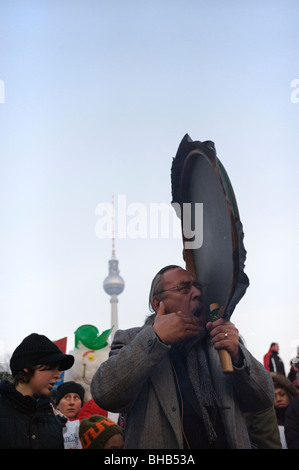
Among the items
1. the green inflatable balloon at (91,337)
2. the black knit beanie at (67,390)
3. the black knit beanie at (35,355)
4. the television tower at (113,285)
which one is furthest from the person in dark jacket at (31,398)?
the television tower at (113,285)

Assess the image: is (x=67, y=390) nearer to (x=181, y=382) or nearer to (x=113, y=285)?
(x=181, y=382)

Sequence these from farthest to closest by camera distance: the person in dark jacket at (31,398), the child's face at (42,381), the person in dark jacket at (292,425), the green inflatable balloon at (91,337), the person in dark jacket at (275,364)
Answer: the person in dark jacket at (275,364) → the green inflatable balloon at (91,337) → the person in dark jacket at (292,425) → the child's face at (42,381) → the person in dark jacket at (31,398)

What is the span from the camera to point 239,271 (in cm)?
257

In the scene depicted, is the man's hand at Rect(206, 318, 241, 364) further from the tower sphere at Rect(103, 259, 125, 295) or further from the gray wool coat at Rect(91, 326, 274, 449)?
the tower sphere at Rect(103, 259, 125, 295)

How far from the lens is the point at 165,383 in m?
2.74

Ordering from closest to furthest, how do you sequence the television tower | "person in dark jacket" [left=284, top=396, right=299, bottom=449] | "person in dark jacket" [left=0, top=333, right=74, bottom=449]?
1. "person in dark jacket" [left=0, top=333, right=74, bottom=449]
2. "person in dark jacket" [left=284, top=396, right=299, bottom=449]
3. the television tower

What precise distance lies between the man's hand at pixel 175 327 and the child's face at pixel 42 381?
0.71m

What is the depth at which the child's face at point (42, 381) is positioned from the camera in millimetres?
2959

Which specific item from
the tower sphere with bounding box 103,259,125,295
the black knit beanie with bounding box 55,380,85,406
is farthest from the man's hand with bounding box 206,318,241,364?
the tower sphere with bounding box 103,259,125,295

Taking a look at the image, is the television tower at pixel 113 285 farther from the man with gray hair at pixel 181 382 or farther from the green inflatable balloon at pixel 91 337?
the man with gray hair at pixel 181 382

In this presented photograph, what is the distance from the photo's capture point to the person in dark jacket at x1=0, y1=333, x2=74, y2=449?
2.78 m

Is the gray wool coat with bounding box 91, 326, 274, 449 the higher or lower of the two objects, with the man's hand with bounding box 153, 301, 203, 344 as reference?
lower

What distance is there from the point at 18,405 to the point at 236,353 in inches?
46.2
